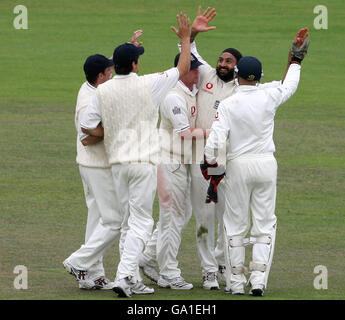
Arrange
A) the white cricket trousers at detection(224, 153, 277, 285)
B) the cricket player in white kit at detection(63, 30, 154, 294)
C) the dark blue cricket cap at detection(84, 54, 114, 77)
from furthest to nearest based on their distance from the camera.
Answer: the dark blue cricket cap at detection(84, 54, 114, 77) → the cricket player in white kit at detection(63, 30, 154, 294) → the white cricket trousers at detection(224, 153, 277, 285)

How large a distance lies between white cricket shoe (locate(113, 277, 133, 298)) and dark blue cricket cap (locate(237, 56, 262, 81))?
2.23 m

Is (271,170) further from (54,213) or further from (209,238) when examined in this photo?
(54,213)

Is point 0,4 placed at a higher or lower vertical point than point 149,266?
higher

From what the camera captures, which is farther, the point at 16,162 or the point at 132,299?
the point at 16,162

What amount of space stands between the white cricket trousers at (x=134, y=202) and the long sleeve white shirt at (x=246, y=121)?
0.63 meters

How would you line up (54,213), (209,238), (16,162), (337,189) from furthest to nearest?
(16,162)
(337,189)
(54,213)
(209,238)

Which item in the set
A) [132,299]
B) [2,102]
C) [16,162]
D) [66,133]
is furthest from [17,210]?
[2,102]

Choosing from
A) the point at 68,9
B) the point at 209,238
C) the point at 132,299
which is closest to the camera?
the point at 132,299

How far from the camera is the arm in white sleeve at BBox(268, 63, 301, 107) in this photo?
998cm

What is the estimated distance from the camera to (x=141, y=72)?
973 inches

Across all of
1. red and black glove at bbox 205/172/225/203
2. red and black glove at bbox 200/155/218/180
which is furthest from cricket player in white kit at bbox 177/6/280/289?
red and black glove at bbox 200/155/218/180

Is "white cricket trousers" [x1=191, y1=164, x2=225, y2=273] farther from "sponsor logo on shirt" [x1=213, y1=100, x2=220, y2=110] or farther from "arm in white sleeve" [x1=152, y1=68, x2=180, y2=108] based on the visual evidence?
"arm in white sleeve" [x1=152, y1=68, x2=180, y2=108]

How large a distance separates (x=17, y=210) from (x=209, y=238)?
3696 mm

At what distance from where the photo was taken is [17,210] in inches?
529
